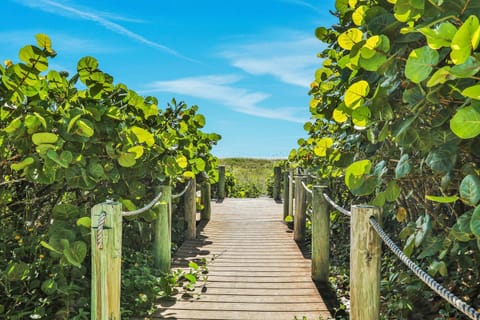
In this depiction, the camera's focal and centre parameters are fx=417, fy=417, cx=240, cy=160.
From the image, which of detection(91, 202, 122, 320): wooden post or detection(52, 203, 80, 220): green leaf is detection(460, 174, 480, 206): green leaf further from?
detection(52, 203, 80, 220): green leaf

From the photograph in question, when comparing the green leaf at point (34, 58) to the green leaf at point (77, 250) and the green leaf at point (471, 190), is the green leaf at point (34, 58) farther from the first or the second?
the green leaf at point (471, 190)

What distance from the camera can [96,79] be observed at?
2824 mm

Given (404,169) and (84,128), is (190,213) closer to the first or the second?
(84,128)

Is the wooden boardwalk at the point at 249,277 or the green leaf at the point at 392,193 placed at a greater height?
the green leaf at the point at 392,193

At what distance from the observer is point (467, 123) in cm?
133

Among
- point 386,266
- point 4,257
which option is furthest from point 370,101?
point 4,257

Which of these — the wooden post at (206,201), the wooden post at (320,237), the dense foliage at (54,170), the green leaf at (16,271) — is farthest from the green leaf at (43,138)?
the wooden post at (206,201)

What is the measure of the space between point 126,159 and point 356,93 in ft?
5.05

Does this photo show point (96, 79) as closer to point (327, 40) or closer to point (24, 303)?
point (24, 303)

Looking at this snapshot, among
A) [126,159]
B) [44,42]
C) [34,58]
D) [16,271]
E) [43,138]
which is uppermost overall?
[44,42]

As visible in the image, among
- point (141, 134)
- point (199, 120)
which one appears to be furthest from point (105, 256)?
point (199, 120)

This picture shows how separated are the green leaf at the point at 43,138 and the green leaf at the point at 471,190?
2.05 meters

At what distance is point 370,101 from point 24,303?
2.61 meters

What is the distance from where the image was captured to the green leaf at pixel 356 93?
2.04 m
